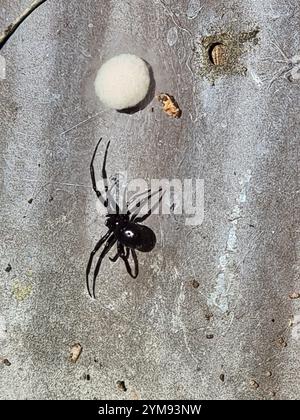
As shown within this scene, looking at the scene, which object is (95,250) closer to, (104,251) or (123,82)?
(104,251)

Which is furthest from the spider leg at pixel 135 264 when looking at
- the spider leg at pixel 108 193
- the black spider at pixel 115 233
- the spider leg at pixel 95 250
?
the spider leg at pixel 108 193

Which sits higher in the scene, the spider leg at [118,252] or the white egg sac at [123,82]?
the white egg sac at [123,82]

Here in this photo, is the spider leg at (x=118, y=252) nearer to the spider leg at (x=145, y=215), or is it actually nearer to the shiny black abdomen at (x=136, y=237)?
the shiny black abdomen at (x=136, y=237)

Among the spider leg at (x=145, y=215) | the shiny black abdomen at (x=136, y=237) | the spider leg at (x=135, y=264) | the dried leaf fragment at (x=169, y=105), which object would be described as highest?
the dried leaf fragment at (x=169, y=105)

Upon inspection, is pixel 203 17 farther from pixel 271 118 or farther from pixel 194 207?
pixel 194 207

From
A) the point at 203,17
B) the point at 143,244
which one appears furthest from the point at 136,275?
the point at 203,17
